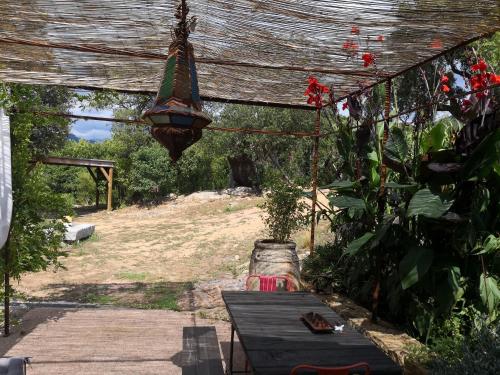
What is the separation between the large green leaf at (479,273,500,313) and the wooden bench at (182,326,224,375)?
1.96 meters

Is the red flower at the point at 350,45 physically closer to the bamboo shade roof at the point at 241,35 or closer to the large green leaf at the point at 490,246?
the bamboo shade roof at the point at 241,35

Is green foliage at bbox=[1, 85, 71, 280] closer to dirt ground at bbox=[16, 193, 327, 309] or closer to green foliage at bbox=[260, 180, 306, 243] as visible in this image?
dirt ground at bbox=[16, 193, 327, 309]

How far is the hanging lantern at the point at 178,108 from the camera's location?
2135 millimetres

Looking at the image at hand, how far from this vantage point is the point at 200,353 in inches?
121

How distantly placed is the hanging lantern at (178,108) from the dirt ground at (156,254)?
10.2 feet

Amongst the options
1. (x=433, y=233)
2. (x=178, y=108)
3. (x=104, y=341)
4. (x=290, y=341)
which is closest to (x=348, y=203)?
(x=433, y=233)

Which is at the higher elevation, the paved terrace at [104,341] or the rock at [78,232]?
the paved terrace at [104,341]

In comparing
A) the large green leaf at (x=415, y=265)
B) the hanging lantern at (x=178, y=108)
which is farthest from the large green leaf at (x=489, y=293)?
the hanging lantern at (x=178, y=108)

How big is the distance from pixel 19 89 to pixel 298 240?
6737mm

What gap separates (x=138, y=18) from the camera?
344cm

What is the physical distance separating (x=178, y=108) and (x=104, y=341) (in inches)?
118

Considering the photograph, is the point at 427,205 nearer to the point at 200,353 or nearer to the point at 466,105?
the point at 466,105

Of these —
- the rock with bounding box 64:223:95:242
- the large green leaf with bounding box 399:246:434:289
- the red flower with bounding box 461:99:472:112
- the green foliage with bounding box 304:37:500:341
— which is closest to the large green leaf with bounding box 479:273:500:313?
the green foliage with bounding box 304:37:500:341

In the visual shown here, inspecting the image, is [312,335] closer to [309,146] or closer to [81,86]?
[81,86]
